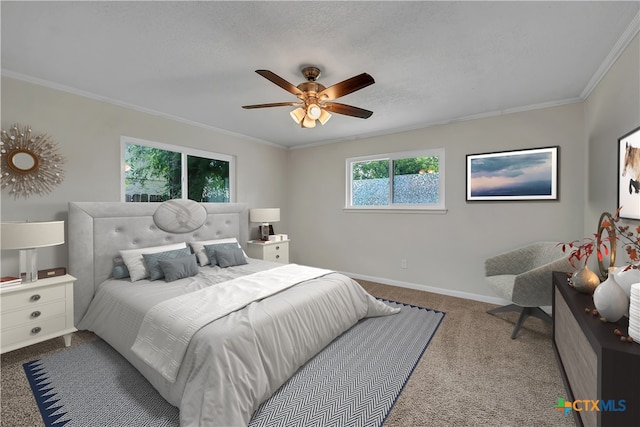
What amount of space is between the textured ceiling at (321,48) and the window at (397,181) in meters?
1.06

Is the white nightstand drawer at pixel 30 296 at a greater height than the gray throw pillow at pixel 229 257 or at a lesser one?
lesser

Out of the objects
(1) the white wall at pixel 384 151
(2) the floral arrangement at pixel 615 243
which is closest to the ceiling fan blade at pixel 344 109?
(2) the floral arrangement at pixel 615 243

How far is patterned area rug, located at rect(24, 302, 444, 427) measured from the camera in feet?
5.32

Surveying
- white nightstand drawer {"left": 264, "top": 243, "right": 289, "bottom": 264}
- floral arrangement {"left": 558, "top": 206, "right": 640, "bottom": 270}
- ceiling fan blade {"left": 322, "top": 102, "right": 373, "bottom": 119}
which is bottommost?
white nightstand drawer {"left": 264, "top": 243, "right": 289, "bottom": 264}

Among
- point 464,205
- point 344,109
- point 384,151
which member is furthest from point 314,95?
point 464,205

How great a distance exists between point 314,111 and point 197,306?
1720 millimetres

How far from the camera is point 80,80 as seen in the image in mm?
2525

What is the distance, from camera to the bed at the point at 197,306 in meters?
1.59

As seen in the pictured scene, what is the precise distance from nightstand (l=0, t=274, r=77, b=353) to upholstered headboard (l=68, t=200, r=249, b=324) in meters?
0.28

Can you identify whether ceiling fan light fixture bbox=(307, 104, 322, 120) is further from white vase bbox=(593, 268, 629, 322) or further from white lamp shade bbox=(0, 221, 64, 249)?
white lamp shade bbox=(0, 221, 64, 249)

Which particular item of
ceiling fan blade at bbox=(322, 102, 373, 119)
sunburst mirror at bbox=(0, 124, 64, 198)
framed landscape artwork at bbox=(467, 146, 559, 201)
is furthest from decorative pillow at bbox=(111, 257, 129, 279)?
framed landscape artwork at bbox=(467, 146, 559, 201)

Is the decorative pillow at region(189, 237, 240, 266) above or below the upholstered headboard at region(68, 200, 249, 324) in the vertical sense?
below

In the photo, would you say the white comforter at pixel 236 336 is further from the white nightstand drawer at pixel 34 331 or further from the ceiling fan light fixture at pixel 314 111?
the ceiling fan light fixture at pixel 314 111

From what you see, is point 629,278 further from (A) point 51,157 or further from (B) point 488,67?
(A) point 51,157
